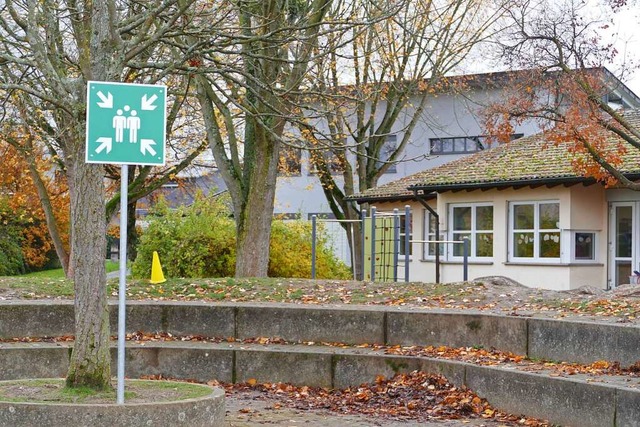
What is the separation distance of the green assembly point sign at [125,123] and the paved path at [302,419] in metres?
2.67

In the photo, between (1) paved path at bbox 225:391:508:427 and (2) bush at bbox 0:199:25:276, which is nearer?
(1) paved path at bbox 225:391:508:427

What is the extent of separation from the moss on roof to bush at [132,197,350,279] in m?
5.03

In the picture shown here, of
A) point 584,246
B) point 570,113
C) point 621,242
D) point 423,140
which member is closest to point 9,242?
point 423,140

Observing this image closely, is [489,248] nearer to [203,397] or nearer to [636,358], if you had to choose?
[636,358]

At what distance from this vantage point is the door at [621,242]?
26938 mm

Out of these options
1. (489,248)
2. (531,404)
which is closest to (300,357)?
(531,404)

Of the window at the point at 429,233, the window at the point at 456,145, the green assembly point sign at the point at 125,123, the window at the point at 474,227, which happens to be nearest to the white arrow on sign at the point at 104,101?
the green assembly point sign at the point at 125,123

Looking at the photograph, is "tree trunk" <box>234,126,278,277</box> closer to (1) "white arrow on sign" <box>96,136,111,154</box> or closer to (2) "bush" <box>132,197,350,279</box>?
(2) "bush" <box>132,197,350,279</box>

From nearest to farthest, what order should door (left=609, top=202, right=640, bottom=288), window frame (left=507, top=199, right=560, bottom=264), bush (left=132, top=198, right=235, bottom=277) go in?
bush (left=132, top=198, right=235, bottom=277)
door (left=609, top=202, right=640, bottom=288)
window frame (left=507, top=199, right=560, bottom=264)

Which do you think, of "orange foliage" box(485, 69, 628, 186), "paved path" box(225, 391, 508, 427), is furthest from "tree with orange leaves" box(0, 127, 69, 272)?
"paved path" box(225, 391, 508, 427)

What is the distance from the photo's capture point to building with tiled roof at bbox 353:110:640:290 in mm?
27094

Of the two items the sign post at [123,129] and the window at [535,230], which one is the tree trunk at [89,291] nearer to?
the sign post at [123,129]

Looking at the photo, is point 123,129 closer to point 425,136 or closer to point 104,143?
point 104,143

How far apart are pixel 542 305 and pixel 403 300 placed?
76.9 inches
